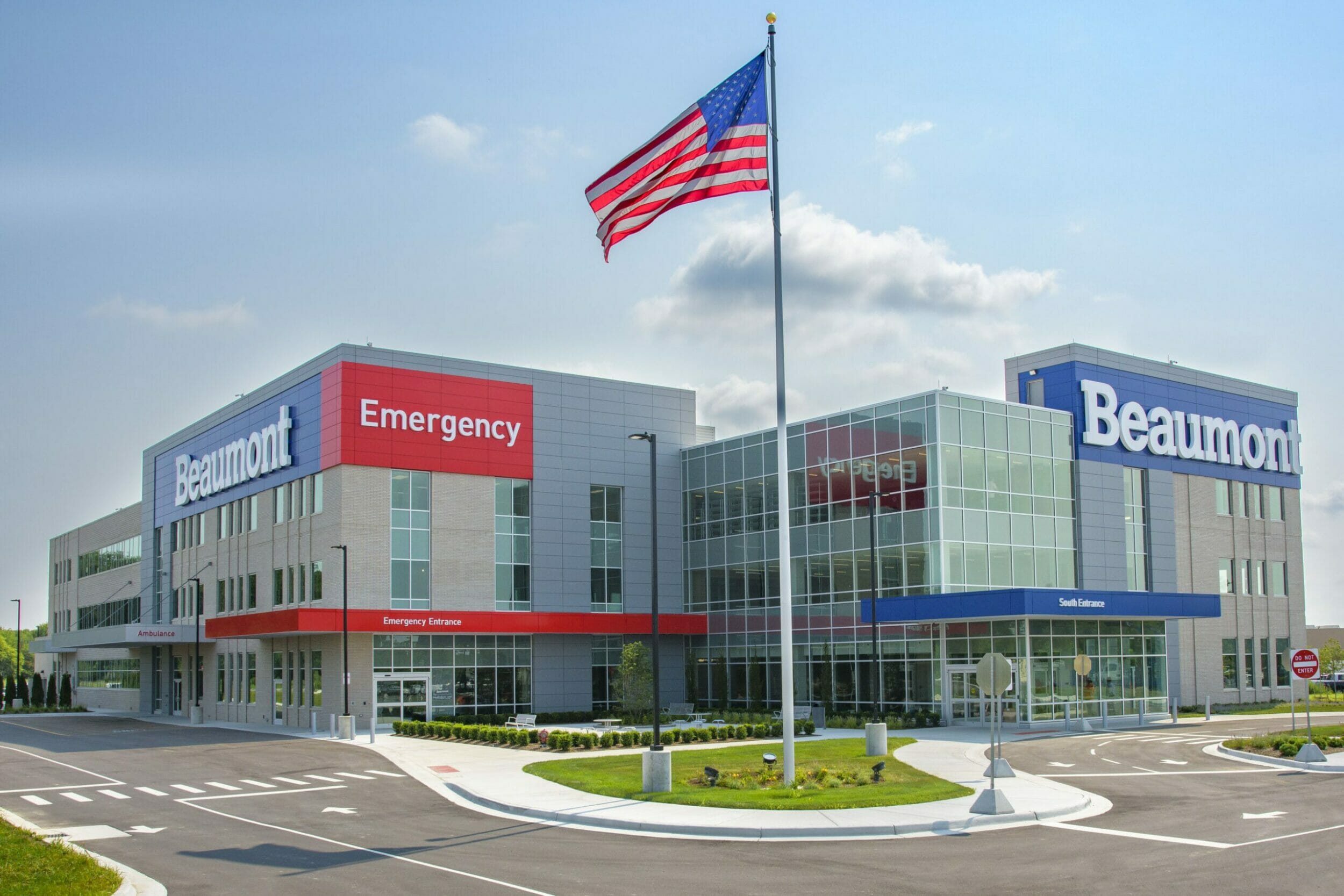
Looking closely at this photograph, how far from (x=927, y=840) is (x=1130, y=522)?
38.9 m

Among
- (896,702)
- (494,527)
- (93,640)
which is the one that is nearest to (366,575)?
(494,527)

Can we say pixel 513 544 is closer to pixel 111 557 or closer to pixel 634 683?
pixel 634 683

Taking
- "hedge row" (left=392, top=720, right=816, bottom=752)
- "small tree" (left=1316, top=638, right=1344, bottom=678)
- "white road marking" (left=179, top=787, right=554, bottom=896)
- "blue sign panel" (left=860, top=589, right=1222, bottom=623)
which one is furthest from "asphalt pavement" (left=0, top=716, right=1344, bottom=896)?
"small tree" (left=1316, top=638, right=1344, bottom=678)

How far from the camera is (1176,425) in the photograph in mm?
57188

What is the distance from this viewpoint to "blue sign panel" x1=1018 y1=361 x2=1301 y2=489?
52750mm

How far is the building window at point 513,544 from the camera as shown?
54188mm

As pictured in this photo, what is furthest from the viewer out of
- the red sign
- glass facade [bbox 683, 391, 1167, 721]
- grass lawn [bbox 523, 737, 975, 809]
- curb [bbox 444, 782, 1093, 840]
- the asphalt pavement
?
glass facade [bbox 683, 391, 1167, 721]

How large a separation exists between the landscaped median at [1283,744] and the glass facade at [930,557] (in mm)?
10590

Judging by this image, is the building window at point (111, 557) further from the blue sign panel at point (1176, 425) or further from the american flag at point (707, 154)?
the american flag at point (707, 154)

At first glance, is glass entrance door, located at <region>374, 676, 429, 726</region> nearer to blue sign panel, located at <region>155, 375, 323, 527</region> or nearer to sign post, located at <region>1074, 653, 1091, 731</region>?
blue sign panel, located at <region>155, 375, 323, 527</region>

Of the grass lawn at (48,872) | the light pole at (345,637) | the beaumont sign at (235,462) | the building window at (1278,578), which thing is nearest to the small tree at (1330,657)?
the building window at (1278,578)

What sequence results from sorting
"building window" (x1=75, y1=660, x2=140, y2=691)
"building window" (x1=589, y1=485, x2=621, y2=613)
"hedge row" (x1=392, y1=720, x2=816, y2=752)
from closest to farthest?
"hedge row" (x1=392, y1=720, x2=816, y2=752)
"building window" (x1=589, y1=485, x2=621, y2=613)
"building window" (x1=75, y1=660, x2=140, y2=691)

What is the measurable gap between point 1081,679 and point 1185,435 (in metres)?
16.8

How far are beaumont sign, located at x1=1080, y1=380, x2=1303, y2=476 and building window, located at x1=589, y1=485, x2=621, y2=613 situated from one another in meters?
21.5
